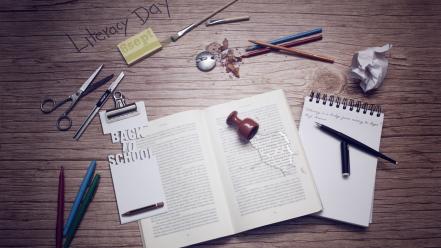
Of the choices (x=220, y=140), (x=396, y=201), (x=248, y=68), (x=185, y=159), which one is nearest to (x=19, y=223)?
(x=185, y=159)

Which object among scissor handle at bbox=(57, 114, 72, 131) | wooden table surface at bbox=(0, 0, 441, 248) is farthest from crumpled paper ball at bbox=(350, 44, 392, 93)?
scissor handle at bbox=(57, 114, 72, 131)

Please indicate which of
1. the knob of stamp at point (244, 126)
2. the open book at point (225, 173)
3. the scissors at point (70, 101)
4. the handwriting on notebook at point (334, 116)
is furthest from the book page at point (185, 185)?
the handwriting on notebook at point (334, 116)

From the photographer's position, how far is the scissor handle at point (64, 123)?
1230mm

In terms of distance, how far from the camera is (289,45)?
1.27m

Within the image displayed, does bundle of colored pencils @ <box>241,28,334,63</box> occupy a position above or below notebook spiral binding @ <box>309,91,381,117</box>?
above

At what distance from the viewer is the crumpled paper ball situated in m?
1.19

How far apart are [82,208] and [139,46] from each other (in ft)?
1.94

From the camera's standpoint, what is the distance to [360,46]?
128 centimetres

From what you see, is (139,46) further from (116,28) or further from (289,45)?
(289,45)

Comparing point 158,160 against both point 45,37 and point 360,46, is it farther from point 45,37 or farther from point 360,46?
point 360,46

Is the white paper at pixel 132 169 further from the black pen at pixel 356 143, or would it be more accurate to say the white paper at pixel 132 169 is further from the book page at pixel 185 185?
the black pen at pixel 356 143

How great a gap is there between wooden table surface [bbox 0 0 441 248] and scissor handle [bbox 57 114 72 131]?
21 mm

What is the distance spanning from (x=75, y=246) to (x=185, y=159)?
1.45 ft

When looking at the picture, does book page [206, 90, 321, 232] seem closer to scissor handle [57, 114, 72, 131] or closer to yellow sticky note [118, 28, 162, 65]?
A: yellow sticky note [118, 28, 162, 65]
